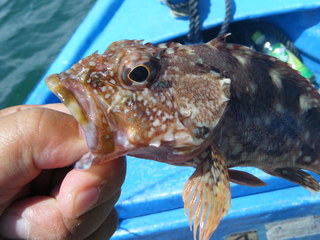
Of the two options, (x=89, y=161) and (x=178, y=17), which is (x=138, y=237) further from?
(x=178, y=17)

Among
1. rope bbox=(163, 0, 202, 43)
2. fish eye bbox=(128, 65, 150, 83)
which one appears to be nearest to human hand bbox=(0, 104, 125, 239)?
fish eye bbox=(128, 65, 150, 83)

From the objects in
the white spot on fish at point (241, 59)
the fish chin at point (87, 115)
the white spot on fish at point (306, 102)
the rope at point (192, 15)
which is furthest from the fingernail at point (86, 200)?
the rope at point (192, 15)

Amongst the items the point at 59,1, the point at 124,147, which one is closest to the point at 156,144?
the point at 124,147

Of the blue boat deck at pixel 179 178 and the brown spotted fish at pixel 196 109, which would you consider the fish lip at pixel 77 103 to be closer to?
the brown spotted fish at pixel 196 109

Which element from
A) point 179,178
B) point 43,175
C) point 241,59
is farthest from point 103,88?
point 179,178

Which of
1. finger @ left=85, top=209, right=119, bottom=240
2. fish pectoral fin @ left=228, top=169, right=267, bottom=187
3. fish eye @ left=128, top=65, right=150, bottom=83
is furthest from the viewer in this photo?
fish pectoral fin @ left=228, top=169, right=267, bottom=187

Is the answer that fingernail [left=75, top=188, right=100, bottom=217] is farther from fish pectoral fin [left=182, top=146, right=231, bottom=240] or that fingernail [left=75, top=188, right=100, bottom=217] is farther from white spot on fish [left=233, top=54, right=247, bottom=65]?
white spot on fish [left=233, top=54, right=247, bottom=65]

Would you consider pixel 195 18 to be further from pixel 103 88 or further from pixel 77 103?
pixel 77 103
